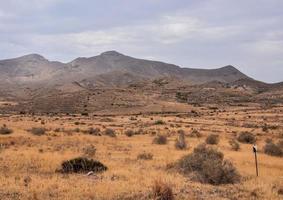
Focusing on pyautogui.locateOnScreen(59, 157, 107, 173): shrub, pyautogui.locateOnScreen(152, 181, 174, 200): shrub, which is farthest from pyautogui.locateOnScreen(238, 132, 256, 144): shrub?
pyautogui.locateOnScreen(152, 181, 174, 200): shrub

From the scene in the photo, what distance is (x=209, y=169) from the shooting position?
735 inches

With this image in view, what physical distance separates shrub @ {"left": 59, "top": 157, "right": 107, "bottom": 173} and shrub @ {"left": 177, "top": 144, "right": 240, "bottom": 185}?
129 inches

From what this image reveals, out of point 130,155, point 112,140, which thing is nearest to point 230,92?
point 112,140

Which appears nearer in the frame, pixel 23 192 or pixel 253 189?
pixel 23 192

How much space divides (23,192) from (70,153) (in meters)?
11.4

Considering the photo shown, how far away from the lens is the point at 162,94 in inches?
5374

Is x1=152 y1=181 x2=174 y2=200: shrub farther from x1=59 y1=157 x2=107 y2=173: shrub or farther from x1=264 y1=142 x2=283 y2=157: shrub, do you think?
x1=264 y1=142 x2=283 y2=157: shrub

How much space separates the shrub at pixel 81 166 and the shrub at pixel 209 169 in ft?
10.7

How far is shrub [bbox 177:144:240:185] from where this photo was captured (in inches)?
725

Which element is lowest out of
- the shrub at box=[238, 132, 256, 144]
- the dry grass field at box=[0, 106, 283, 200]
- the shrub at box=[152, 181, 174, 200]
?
the shrub at box=[238, 132, 256, 144]

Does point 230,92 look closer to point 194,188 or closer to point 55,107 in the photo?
point 55,107

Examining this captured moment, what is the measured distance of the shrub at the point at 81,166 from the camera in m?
20.3

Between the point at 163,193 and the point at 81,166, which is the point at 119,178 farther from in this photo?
the point at 163,193

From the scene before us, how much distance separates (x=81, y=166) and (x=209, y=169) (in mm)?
5214
